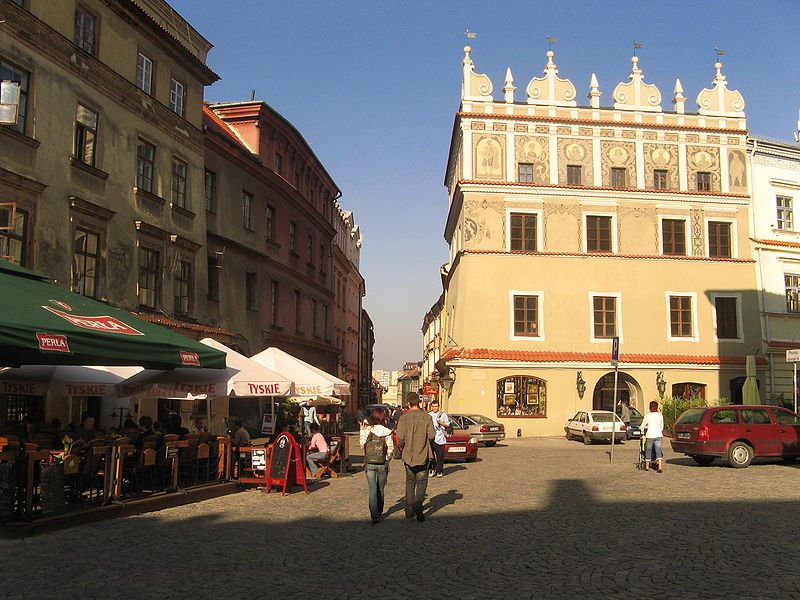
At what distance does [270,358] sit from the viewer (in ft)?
64.1

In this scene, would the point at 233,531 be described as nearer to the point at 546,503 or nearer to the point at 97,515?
the point at 97,515

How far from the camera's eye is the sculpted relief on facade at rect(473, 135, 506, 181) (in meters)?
37.2

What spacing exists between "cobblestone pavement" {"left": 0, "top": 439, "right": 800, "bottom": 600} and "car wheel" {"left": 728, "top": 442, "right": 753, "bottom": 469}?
4523 millimetres

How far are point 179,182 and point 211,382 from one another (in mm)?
11505

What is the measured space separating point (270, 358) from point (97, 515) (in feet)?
28.6

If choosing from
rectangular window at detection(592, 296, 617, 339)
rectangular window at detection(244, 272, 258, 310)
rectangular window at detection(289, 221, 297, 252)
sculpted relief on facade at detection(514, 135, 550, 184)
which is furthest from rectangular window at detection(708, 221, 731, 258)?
rectangular window at detection(244, 272, 258, 310)

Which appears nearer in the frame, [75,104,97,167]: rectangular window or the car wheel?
[75,104,97,167]: rectangular window

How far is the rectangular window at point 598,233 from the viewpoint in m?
37.9

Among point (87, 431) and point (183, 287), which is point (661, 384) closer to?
point (183, 287)

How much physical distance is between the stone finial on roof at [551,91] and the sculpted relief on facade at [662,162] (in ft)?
15.4

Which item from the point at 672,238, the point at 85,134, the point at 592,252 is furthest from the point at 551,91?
the point at 85,134

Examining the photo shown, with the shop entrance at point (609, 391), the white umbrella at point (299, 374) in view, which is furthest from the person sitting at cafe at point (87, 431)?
the shop entrance at point (609, 391)

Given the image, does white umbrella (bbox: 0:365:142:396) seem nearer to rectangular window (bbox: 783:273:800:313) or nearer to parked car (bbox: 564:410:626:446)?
parked car (bbox: 564:410:626:446)

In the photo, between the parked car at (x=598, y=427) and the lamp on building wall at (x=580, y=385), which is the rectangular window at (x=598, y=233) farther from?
the parked car at (x=598, y=427)
